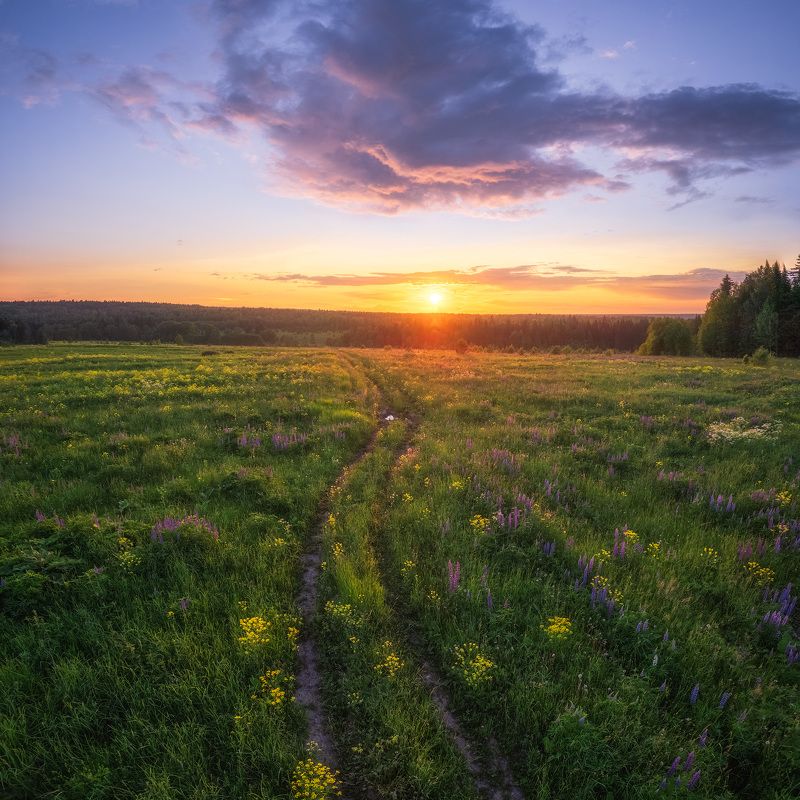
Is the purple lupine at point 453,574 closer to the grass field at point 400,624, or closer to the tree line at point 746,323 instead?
the grass field at point 400,624

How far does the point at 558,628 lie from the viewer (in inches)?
189

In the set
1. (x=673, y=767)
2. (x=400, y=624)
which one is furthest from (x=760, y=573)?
(x=400, y=624)

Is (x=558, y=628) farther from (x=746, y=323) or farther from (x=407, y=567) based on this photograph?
(x=746, y=323)

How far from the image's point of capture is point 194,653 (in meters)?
4.63

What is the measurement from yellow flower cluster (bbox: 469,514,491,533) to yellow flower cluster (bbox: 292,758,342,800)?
403 cm

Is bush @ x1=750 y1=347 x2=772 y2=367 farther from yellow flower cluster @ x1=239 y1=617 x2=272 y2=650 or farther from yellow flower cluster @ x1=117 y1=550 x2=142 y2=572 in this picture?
yellow flower cluster @ x1=117 y1=550 x2=142 y2=572

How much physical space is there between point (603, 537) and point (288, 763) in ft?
18.4

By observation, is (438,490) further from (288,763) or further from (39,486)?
(39,486)

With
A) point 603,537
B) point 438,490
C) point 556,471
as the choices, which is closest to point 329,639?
point 438,490

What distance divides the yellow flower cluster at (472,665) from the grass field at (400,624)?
0.04m

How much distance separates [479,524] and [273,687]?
3922 mm

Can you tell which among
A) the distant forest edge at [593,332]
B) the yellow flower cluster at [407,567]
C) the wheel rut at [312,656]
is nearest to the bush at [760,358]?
the distant forest edge at [593,332]

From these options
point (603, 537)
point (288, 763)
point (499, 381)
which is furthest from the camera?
point (499, 381)

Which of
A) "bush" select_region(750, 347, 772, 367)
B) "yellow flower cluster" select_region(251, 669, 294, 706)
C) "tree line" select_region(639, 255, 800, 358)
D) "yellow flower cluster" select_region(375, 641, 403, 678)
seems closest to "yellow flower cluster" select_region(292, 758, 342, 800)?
"yellow flower cluster" select_region(251, 669, 294, 706)
